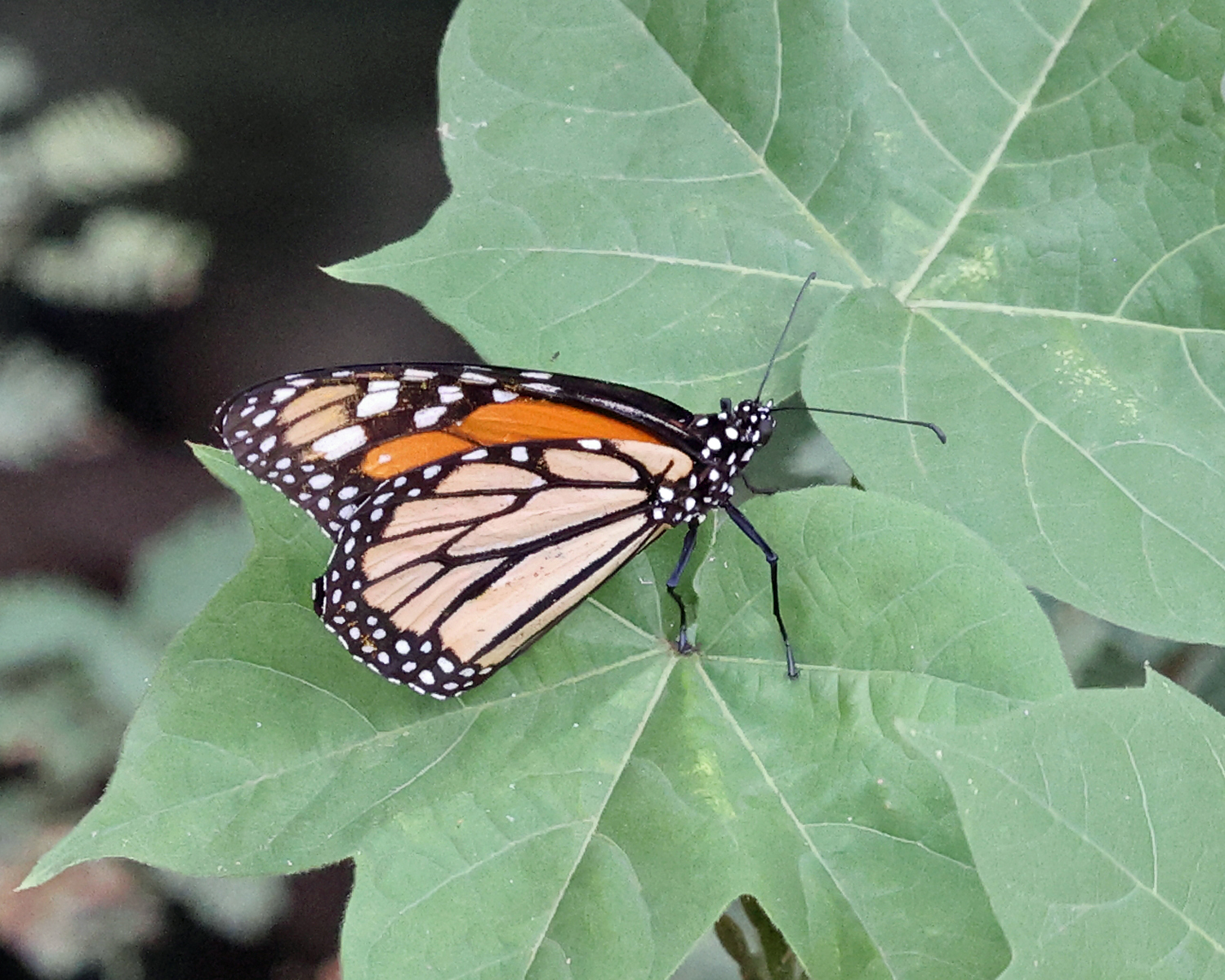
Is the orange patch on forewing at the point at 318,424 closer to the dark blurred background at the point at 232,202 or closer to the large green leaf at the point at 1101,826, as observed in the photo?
the large green leaf at the point at 1101,826

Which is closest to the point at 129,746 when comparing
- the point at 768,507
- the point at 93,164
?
the point at 768,507

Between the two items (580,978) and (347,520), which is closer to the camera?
(580,978)

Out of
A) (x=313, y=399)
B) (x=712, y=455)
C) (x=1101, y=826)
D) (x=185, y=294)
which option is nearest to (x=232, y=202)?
(x=185, y=294)

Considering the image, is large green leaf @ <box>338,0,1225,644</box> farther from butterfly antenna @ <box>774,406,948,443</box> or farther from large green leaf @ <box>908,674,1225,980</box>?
large green leaf @ <box>908,674,1225,980</box>

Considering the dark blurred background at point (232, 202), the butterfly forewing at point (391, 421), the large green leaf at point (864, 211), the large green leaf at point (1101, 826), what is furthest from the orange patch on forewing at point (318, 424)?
the dark blurred background at point (232, 202)

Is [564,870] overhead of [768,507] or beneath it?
beneath

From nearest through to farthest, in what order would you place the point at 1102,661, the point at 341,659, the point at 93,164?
the point at 341,659
the point at 1102,661
the point at 93,164

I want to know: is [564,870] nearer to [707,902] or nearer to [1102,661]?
[707,902]
